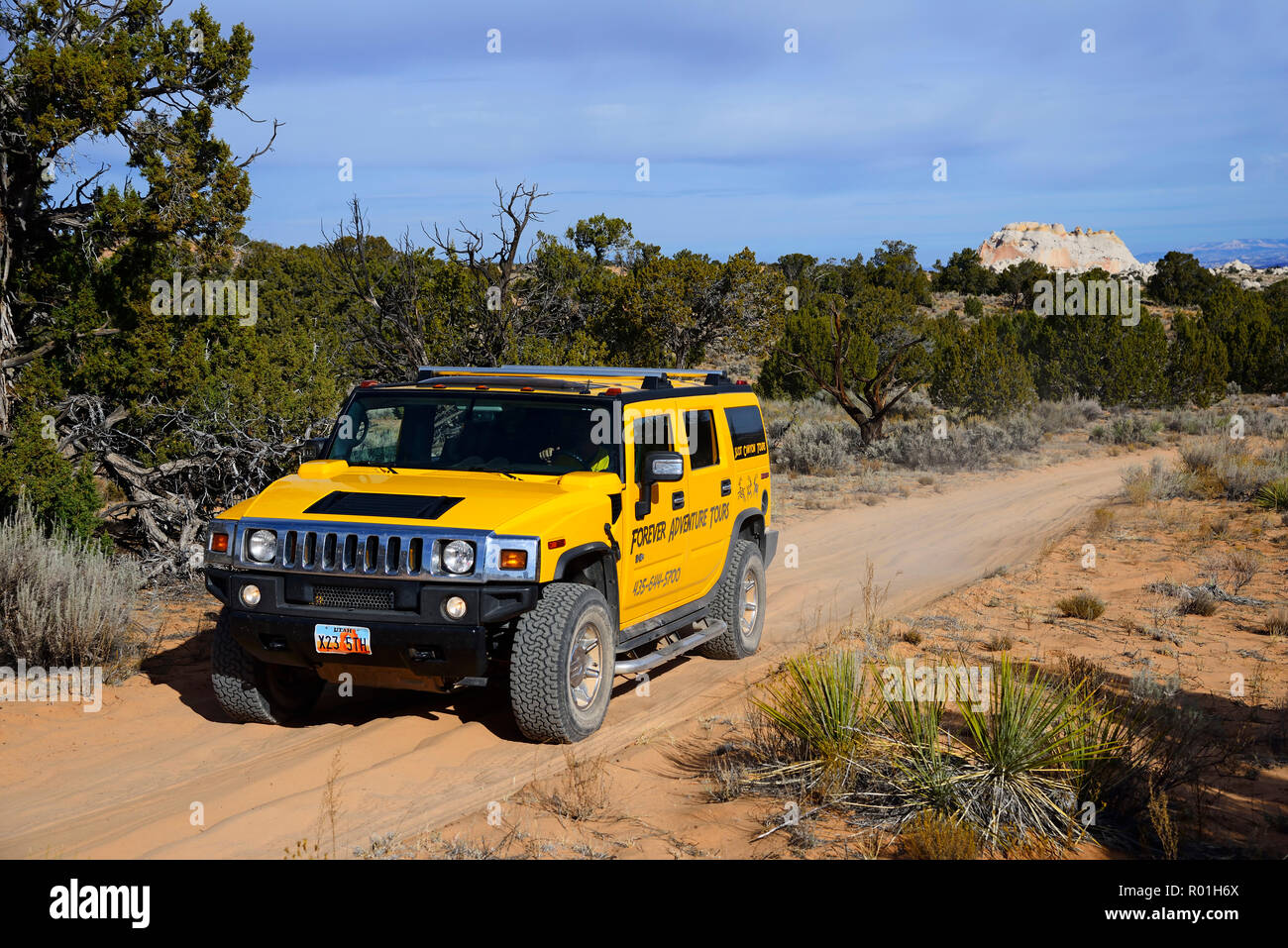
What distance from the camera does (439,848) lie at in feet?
16.0

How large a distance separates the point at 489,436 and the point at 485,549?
151 cm

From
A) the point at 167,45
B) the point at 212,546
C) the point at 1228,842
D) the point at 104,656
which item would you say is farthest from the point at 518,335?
the point at 1228,842

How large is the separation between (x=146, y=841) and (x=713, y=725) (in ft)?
11.0

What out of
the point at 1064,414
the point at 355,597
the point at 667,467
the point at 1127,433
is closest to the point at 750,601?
the point at 667,467

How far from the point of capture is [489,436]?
712 centimetres

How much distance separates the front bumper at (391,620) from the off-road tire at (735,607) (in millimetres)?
2776

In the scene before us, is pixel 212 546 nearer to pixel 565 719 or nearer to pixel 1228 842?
pixel 565 719

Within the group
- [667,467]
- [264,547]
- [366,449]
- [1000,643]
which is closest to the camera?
[264,547]

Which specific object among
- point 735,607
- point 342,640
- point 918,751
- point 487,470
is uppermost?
point 487,470

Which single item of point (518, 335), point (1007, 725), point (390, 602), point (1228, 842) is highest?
point (518, 335)

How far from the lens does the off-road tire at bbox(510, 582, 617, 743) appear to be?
5.96 m

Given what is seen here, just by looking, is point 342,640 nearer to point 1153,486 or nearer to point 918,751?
point 918,751

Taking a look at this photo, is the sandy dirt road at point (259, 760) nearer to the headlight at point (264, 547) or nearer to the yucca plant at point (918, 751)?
the headlight at point (264, 547)

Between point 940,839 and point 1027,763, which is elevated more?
point 1027,763
